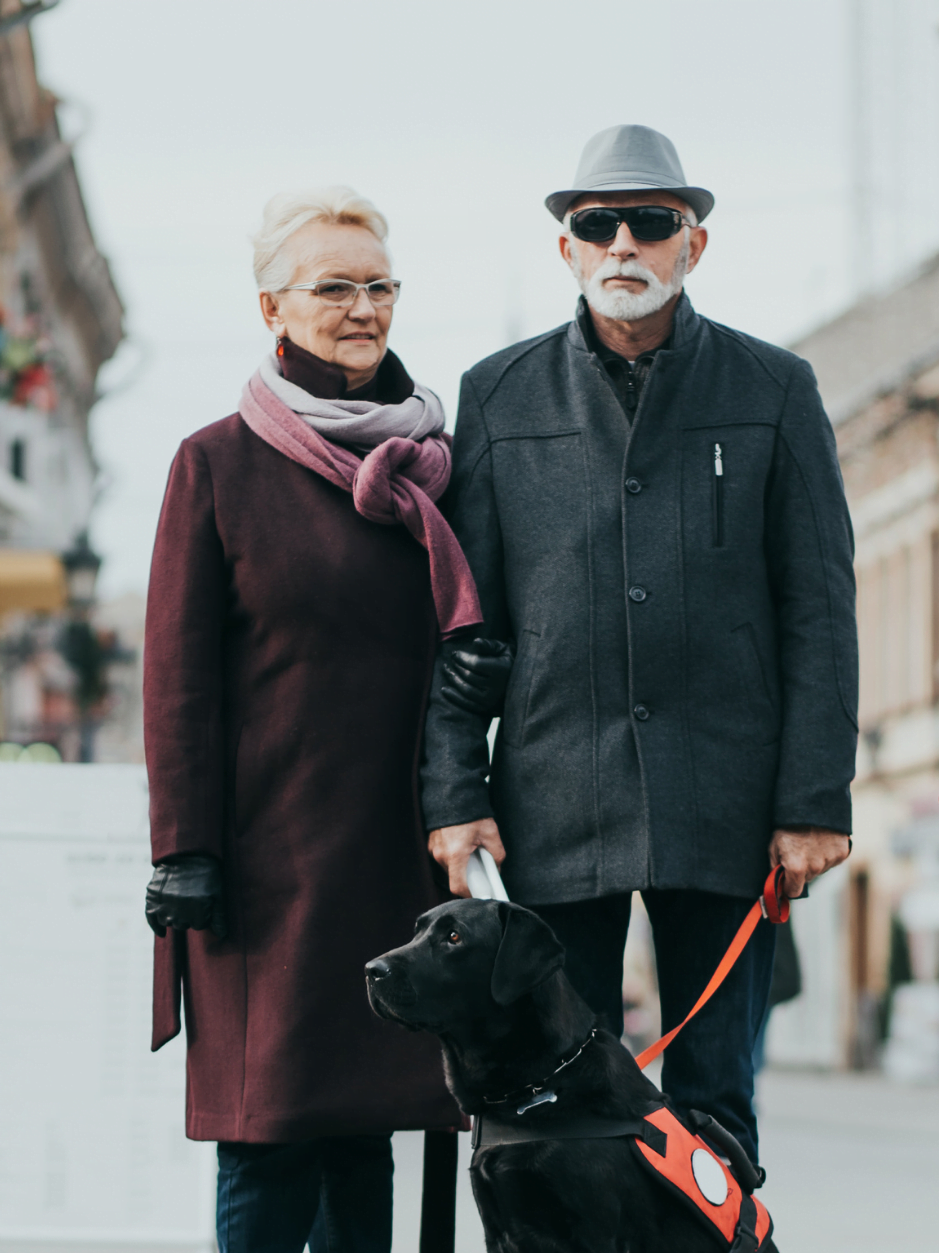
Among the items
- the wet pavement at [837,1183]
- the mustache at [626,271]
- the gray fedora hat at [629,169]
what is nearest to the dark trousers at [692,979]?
the mustache at [626,271]

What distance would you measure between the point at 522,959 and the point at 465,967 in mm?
120

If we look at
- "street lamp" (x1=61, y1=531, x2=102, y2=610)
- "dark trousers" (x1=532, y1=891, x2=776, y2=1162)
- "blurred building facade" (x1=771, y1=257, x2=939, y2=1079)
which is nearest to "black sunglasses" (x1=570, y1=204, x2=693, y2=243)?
"dark trousers" (x1=532, y1=891, x2=776, y2=1162)

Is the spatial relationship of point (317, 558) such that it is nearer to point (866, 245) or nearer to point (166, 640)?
point (166, 640)

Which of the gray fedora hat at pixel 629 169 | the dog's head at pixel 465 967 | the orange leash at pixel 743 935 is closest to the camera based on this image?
the dog's head at pixel 465 967

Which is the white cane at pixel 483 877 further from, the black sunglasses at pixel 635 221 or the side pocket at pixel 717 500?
the black sunglasses at pixel 635 221

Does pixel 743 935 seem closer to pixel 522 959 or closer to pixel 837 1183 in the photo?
pixel 522 959

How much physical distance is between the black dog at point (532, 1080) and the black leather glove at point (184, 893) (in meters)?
0.34

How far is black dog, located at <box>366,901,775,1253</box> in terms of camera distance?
3.23 meters

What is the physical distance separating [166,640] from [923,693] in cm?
2413

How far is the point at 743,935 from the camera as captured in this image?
344 cm

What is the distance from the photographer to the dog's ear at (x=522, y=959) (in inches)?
130

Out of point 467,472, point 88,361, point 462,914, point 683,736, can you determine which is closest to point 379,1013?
point 462,914

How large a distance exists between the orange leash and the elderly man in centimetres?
3

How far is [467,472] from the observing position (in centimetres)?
373
